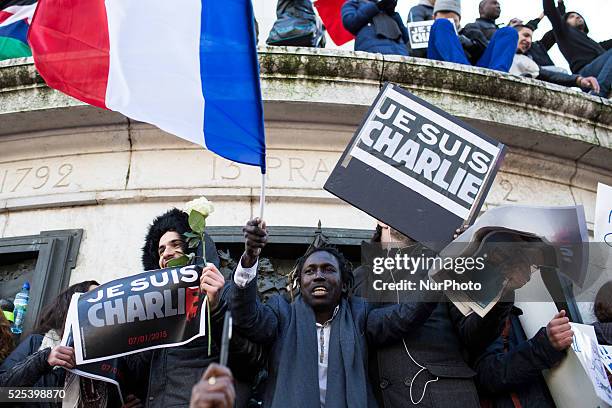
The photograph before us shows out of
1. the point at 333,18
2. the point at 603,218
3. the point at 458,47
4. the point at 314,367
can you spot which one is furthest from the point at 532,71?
the point at 314,367

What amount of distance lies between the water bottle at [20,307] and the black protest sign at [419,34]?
184 inches

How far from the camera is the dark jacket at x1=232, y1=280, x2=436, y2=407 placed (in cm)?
454

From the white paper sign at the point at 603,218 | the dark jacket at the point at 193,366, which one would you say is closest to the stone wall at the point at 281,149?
the white paper sign at the point at 603,218

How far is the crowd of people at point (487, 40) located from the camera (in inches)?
321

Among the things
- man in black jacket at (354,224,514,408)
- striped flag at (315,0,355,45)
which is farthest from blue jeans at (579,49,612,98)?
man in black jacket at (354,224,514,408)

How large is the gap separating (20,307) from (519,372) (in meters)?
3.80

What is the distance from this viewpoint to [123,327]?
481 cm

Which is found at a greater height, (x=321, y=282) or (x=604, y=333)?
(x=321, y=282)

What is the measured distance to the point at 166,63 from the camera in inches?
222

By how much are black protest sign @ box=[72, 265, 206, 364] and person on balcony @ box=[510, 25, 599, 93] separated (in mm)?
5327

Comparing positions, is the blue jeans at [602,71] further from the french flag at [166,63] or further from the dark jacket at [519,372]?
the french flag at [166,63]

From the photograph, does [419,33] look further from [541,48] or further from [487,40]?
[541,48]

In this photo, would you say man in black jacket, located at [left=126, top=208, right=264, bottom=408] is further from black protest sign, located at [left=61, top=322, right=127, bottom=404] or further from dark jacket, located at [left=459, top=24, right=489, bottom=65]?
dark jacket, located at [left=459, top=24, right=489, bottom=65]

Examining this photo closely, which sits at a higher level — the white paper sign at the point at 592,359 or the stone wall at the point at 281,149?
the stone wall at the point at 281,149
